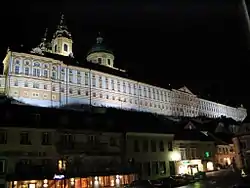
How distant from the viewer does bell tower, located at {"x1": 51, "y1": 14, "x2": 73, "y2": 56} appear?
96938mm

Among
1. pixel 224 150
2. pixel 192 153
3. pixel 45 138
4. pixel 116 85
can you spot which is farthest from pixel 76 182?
pixel 116 85

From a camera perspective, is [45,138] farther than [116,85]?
No

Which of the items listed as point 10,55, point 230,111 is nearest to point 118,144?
point 10,55

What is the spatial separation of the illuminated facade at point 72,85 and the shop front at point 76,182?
4595cm

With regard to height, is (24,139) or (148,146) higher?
(24,139)

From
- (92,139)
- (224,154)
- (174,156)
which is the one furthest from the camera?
(224,154)

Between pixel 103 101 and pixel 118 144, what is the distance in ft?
172

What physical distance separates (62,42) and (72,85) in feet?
81.0

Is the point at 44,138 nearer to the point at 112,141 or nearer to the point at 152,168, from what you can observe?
the point at 112,141

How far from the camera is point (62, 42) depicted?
321 ft

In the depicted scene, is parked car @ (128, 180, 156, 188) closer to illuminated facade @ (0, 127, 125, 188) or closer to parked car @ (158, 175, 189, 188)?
parked car @ (158, 175, 189, 188)

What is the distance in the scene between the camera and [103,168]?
3070 cm

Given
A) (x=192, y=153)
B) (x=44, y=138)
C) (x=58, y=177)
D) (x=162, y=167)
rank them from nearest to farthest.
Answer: (x=58, y=177) → (x=44, y=138) → (x=162, y=167) → (x=192, y=153)

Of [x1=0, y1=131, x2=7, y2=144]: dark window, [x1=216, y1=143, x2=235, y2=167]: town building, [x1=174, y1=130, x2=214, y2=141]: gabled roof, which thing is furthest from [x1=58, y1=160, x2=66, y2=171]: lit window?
[x1=216, y1=143, x2=235, y2=167]: town building
